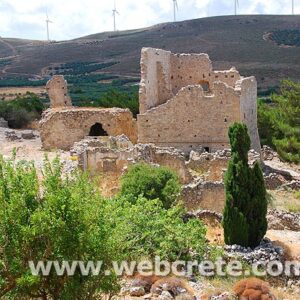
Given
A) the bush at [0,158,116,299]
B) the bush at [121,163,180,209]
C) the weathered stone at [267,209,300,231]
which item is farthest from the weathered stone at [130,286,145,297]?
the weathered stone at [267,209,300,231]

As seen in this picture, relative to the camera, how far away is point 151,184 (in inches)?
581

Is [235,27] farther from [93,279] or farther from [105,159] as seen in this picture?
[93,279]

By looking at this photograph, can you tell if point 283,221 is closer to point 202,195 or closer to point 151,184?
point 202,195

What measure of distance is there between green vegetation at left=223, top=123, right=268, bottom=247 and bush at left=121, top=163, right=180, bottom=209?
2200mm

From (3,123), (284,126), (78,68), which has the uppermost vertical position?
(78,68)

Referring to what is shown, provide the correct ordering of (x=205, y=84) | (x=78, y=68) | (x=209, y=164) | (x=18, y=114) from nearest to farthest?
(x=209, y=164) → (x=205, y=84) → (x=18, y=114) → (x=78, y=68)

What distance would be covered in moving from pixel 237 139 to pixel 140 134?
9.22 metres

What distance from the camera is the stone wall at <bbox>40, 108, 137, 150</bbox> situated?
921 inches

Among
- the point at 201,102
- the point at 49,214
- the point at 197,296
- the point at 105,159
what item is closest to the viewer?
the point at 49,214

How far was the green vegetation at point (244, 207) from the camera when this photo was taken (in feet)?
41.9

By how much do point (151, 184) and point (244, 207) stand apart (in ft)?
9.24

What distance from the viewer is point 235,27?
358 feet

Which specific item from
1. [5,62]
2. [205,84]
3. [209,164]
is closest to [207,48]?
[5,62]

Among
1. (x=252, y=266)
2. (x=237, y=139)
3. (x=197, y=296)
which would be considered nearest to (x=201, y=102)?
(x=237, y=139)
